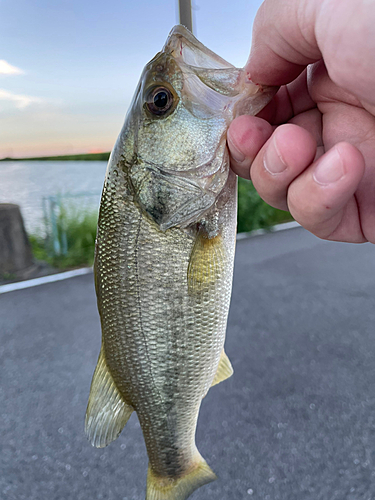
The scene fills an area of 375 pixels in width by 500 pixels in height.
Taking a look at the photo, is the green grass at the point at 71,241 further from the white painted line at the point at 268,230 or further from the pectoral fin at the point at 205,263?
the pectoral fin at the point at 205,263

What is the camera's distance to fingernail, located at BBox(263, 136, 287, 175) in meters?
0.72

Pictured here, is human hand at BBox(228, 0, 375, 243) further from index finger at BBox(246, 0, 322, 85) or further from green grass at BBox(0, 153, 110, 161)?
green grass at BBox(0, 153, 110, 161)

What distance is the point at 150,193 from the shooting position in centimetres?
85

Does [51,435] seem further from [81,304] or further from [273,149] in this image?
[273,149]

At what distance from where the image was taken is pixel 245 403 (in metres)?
2.56

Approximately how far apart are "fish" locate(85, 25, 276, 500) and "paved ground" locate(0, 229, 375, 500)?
1.25m

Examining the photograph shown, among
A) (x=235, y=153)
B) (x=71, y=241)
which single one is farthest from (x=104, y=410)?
(x=71, y=241)

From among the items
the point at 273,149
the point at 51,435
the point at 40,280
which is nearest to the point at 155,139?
the point at 273,149

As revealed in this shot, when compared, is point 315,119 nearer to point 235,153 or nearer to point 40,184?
point 235,153

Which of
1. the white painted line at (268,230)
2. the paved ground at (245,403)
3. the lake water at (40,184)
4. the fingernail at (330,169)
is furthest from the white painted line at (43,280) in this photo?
the fingernail at (330,169)

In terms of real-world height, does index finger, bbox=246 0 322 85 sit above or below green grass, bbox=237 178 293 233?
above

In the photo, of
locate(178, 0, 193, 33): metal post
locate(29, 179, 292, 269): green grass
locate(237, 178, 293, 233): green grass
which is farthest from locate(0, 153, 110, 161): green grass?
locate(178, 0, 193, 33): metal post

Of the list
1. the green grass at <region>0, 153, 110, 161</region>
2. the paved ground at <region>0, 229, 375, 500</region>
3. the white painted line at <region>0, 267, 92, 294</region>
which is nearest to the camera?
the paved ground at <region>0, 229, 375, 500</region>

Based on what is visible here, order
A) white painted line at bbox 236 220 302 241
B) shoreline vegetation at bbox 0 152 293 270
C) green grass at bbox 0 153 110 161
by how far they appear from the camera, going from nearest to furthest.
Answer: green grass at bbox 0 153 110 161
shoreline vegetation at bbox 0 152 293 270
white painted line at bbox 236 220 302 241
